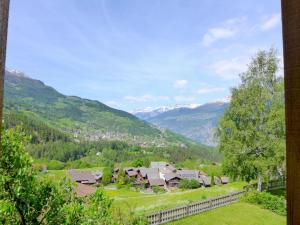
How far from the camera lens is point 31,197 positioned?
437 centimetres

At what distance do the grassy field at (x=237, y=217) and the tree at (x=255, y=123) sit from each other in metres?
2.58

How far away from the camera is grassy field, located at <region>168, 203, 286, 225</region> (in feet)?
48.3

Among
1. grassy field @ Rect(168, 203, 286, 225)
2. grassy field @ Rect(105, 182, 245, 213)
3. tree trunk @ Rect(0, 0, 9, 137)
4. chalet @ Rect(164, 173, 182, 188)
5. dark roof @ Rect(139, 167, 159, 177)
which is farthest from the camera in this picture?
dark roof @ Rect(139, 167, 159, 177)

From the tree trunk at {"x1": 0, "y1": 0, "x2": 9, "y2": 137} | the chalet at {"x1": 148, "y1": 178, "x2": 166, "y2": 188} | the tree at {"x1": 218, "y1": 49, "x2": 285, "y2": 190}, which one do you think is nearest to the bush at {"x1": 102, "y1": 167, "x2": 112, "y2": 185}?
the chalet at {"x1": 148, "y1": 178, "x2": 166, "y2": 188}

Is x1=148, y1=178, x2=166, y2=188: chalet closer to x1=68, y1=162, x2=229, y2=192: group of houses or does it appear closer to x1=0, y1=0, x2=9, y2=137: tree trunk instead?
x1=68, y1=162, x2=229, y2=192: group of houses

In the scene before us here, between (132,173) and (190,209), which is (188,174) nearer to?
(132,173)

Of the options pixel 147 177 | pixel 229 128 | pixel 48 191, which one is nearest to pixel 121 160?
pixel 147 177

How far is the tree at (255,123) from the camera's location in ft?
59.7

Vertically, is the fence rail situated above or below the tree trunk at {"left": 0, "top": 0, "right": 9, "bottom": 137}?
below

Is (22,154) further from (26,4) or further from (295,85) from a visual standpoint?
(295,85)

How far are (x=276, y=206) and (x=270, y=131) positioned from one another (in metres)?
4.45

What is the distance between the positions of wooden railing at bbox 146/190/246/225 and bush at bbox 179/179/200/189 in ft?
138

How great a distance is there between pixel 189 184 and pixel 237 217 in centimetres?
4651

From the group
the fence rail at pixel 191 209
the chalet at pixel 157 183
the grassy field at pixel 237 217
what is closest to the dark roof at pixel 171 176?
the chalet at pixel 157 183
